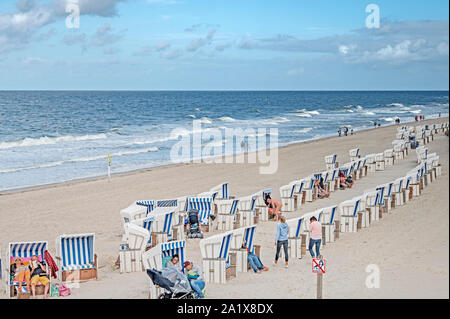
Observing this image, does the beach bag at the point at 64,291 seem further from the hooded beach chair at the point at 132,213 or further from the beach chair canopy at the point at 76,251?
the hooded beach chair at the point at 132,213

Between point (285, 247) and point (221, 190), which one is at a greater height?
point (221, 190)

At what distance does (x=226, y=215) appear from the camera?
45.8 ft

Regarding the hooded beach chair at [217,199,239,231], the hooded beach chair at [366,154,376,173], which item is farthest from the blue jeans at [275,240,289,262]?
the hooded beach chair at [366,154,376,173]

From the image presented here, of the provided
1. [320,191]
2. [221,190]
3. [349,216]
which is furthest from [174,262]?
[320,191]

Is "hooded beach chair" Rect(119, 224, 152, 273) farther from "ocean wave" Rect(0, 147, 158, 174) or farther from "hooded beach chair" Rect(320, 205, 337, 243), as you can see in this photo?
"ocean wave" Rect(0, 147, 158, 174)

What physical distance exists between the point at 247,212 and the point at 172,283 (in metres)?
5.95

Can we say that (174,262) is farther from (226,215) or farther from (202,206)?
(202,206)

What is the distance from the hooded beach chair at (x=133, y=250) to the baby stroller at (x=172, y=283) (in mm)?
Answer: 2078

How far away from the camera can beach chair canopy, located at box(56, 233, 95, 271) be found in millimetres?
9977

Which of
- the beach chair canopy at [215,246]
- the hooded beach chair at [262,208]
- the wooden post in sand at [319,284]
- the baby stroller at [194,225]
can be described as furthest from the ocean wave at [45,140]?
the wooden post in sand at [319,284]

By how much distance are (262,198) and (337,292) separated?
6676 mm

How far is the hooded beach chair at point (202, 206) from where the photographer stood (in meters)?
14.1

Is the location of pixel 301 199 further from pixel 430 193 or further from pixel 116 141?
pixel 116 141

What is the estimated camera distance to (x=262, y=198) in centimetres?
1506
